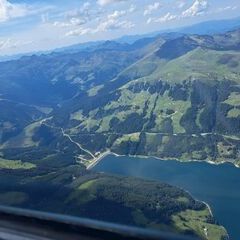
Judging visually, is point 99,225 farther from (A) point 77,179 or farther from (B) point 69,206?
(A) point 77,179

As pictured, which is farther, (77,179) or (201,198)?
(77,179)

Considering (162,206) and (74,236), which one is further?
(162,206)

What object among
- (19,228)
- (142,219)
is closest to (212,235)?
(142,219)

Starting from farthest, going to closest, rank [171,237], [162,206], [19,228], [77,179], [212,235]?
[77,179]
[162,206]
[212,235]
[19,228]
[171,237]

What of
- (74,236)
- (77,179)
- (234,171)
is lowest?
(234,171)

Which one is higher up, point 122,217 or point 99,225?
point 99,225

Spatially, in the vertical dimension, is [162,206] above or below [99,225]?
below

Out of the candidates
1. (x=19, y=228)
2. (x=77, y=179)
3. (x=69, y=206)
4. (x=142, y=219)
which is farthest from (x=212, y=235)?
(x=19, y=228)

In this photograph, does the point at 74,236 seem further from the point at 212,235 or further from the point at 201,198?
the point at 201,198

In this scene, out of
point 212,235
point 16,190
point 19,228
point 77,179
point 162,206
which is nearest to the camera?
point 19,228
